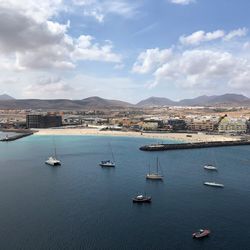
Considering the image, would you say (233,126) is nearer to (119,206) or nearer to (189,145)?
(189,145)

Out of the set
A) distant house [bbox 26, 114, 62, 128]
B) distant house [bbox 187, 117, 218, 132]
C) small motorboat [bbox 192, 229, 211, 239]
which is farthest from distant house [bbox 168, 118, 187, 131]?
small motorboat [bbox 192, 229, 211, 239]

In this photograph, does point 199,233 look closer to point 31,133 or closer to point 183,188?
point 183,188

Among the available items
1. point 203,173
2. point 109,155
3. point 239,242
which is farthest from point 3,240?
point 109,155

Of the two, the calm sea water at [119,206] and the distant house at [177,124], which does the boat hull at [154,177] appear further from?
the distant house at [177,124]

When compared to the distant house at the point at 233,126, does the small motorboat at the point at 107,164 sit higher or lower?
lower

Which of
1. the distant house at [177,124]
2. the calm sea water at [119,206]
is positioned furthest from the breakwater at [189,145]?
the distant house at [177,124]

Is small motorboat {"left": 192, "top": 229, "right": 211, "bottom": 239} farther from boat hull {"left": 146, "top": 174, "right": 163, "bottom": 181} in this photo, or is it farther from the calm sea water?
boat hull {"left": 146, "top": 174, "right": 163, "bottom": 181}
